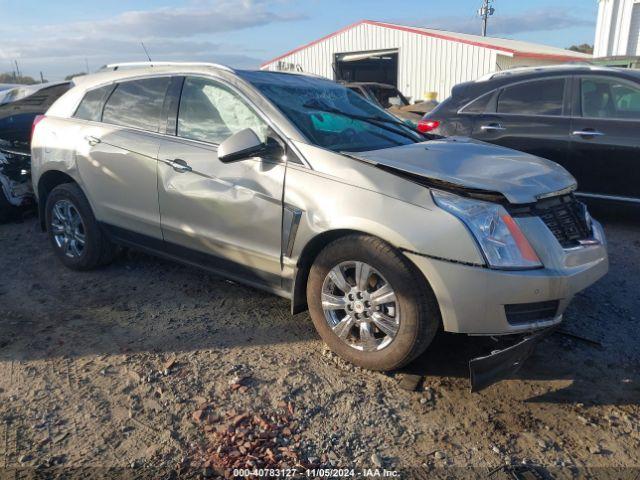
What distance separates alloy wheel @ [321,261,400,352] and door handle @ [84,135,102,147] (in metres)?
2.43

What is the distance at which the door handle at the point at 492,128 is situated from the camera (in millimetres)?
6387

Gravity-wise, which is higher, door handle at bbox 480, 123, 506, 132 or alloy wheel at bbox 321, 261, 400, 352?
door handle at bbox 480, 123, 506, 132

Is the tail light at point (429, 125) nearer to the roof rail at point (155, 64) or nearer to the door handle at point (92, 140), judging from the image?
the roof rail at point (155, 64)

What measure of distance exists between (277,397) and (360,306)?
689 mm

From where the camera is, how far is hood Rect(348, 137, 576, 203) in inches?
119

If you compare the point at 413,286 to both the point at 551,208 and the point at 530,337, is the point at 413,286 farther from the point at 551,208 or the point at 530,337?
the point at 551,208

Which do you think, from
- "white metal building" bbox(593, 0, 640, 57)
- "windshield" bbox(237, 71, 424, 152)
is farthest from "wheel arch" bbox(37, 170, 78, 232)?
"white metal building" bbox(593, 0, 640, 57)

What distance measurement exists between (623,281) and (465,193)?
2420 millimetres

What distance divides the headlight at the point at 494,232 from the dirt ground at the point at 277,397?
0.80 meters

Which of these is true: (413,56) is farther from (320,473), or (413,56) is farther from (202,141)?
(320,473)

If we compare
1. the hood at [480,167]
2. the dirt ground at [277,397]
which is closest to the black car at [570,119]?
the dirt ground at [277,397]

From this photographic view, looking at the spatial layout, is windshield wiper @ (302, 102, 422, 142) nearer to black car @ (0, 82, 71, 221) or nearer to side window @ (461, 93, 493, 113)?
side window @ (461, 93, 493, 113)

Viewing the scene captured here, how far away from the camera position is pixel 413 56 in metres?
26.1

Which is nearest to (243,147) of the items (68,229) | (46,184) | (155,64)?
(155,64)
